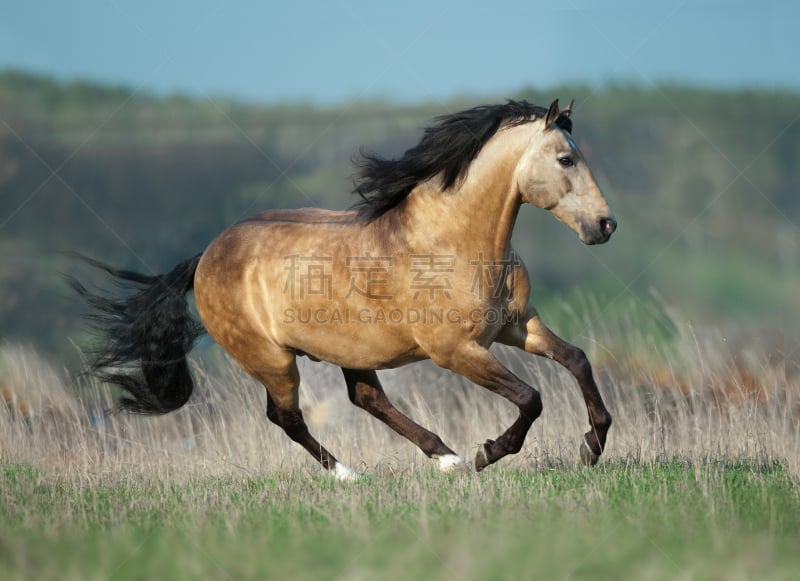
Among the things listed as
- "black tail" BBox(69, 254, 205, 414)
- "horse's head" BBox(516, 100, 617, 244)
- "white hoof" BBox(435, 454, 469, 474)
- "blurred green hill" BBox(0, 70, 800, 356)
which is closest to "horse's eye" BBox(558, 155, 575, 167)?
"horse's head" BBox(516, 100, 617, 244)

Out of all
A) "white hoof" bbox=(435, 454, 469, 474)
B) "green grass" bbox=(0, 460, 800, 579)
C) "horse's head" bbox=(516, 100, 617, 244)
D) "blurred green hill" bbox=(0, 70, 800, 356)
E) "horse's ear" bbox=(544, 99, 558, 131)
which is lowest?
"green grass" bbox=(0, 460, 800, 579)

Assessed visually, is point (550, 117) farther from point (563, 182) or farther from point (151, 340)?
point (151, 340)

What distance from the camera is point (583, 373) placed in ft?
20.9

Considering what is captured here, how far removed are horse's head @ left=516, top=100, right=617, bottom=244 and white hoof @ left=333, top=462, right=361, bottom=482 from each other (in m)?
2.09

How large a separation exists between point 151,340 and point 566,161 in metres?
3.38

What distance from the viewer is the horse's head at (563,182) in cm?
607

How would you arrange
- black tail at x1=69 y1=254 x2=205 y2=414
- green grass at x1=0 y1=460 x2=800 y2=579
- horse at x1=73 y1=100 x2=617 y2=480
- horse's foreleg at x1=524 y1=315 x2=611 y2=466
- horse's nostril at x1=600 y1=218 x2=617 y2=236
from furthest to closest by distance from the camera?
black tail at x1=69 y1=254 x2=205 y2=414
horse's foreleg at x1=524 y1=315 x2=611 y2=466
horse at x1=73 y1=100 x2=617 y2=480
horse's nostril at x1=600 y1=218 x2=617 y2=236
green grass at x1=0 y1=460 x2=800 y2=579

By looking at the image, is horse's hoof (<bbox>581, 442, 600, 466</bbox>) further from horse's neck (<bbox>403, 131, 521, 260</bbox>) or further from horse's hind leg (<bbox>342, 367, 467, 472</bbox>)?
horse's neck (<bbox>403, 131, 521, 260</bbox>)

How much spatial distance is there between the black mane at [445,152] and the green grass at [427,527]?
5.62 ft

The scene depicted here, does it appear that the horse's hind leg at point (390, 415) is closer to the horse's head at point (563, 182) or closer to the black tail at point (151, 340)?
the black tail at point (151, 340)

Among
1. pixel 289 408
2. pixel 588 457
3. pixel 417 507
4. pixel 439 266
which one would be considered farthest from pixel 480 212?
pixel 289 408

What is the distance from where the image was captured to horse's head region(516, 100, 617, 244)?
6066 millimetres

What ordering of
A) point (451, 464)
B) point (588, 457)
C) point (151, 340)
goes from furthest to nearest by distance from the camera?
point (151, 340) < point (451, 464) < point (588, 457)

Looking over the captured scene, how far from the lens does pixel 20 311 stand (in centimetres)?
2317
